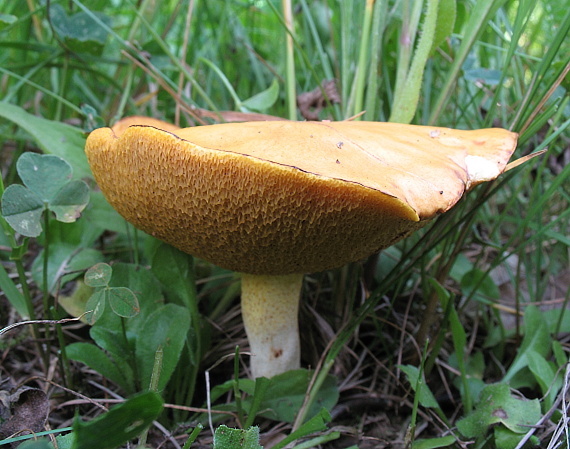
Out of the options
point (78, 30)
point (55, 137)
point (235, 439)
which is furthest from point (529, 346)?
point (78, 30)

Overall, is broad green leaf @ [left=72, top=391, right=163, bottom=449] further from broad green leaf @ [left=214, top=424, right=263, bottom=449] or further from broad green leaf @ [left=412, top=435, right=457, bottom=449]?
broad green leaf @ [left=412, top=435, right=457, bottom=449]

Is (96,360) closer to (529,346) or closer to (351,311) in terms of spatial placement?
(351,311)

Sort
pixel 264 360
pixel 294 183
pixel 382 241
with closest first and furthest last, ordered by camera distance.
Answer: pixel 294 183 → pixel 382 241 → pixel 264 360

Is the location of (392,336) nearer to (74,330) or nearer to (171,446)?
(171,446)

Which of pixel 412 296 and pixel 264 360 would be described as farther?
pixel 412 296

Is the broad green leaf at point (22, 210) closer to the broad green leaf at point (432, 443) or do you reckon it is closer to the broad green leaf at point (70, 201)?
the broad green leaf at point (70, 201)

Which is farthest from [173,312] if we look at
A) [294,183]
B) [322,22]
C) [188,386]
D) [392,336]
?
[322,22]

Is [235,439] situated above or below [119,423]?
below

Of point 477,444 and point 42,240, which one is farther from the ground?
point 42,240
